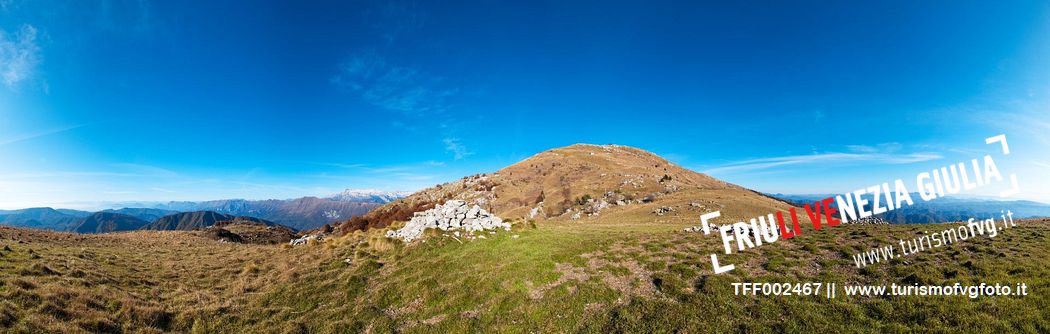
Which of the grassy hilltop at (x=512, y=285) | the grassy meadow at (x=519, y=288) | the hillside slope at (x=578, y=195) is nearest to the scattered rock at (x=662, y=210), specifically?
the hillside slope at (x=578, y=195)

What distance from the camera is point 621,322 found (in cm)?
1531

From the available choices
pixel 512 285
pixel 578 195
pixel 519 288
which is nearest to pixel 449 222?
pixel 512 285

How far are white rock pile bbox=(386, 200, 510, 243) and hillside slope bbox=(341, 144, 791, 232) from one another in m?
13.9

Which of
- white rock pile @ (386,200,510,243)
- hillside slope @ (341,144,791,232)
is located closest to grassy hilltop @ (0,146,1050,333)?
white rock pile @ (386,200,510,243)

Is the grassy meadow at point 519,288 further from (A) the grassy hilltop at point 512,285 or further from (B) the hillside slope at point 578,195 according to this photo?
(B) the hillside slope at point 578,195

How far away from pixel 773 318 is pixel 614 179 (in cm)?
7715

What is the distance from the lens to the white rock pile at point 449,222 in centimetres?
3344

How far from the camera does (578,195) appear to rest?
79188 mm

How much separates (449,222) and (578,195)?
47843mm

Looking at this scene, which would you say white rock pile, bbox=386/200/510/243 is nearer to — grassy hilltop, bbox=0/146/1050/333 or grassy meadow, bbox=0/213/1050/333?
grassy hilltop, bbox=0/146/1050/333

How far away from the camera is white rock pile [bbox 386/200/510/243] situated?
33.4 metres

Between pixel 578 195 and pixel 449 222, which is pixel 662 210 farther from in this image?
pixel 449 222

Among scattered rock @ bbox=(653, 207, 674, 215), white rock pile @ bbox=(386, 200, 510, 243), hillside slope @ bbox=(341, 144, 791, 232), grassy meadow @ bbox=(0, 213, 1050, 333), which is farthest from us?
hillside slope @ bbox=(341, 144, 791, 232)

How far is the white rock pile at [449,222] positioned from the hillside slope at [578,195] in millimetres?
13932
